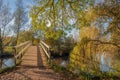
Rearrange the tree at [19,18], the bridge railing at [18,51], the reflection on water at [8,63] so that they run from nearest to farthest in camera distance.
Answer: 1. the bridge railing at [18,51]
2. the reflection on water at [8,63]
3. the tree at [19,18]

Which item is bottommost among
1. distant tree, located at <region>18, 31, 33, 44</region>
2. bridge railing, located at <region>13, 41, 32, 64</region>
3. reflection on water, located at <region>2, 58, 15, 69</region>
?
reflection on water, located at <region>2, 58, 15, 69</region>

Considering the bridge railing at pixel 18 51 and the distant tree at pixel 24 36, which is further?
the distant tree at pixel 24 36

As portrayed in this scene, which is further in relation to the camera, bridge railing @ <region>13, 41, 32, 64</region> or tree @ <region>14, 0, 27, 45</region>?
tree @ <region>14, 0, 27, 45</region>

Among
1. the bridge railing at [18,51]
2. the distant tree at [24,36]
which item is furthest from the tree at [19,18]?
the bridge railing at [18,51]

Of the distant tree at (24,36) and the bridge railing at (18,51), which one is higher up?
the distant tree at (24,36)

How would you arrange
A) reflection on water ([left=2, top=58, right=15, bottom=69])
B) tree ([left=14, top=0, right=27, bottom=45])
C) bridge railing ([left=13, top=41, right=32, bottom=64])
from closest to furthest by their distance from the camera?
bridge railing ([left=13, top=41, right=32, bottom=64]), reflection on water ([left=2, top=58, right=15, bottom=69]), tree ([left=14, top=0, right=27, bottom=45])

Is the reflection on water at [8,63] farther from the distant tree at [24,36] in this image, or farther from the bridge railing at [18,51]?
the distant tree at [24,36]

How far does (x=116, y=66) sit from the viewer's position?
53.4 ft

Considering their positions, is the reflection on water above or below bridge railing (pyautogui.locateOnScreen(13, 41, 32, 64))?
below

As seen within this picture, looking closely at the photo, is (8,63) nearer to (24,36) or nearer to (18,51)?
(18,51)

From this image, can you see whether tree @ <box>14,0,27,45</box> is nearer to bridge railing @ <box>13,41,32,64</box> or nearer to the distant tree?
the distant tree

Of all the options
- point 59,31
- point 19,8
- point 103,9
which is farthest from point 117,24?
point 19,8

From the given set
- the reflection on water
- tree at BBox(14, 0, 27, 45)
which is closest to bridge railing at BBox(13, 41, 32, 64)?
the reflection on water

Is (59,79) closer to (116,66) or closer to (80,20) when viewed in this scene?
(80,20)
